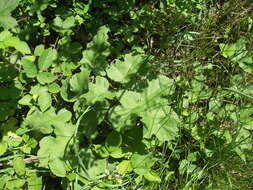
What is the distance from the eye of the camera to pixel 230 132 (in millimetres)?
2385

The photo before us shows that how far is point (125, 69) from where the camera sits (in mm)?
2129

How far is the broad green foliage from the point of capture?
2.09m

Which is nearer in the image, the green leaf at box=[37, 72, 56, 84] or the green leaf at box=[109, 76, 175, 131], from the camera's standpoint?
the green leaf at box=[109, 76, 175, 131]

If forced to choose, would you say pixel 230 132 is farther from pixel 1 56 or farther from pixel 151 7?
pixel 1 56

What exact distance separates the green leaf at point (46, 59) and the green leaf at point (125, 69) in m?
0.41

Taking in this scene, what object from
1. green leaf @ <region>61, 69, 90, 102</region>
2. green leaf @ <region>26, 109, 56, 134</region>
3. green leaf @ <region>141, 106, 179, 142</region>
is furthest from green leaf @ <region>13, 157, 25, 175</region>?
green leaf @ <region>141, 106, 179, 142</region>

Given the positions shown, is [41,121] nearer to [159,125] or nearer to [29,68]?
[29,68]

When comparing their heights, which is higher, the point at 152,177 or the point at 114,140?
the point at 114,140

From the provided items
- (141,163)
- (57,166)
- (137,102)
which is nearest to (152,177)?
(141,163)

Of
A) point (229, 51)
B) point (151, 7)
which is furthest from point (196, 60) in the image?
point (151, 7)

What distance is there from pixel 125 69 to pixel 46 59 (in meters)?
0.53

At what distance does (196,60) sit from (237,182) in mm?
979

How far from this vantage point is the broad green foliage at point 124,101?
2094 mm

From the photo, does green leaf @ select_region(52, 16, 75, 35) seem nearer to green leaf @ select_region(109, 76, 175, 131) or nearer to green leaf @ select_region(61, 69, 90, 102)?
green leaf @ select_region(61, 69, 90, 102)
